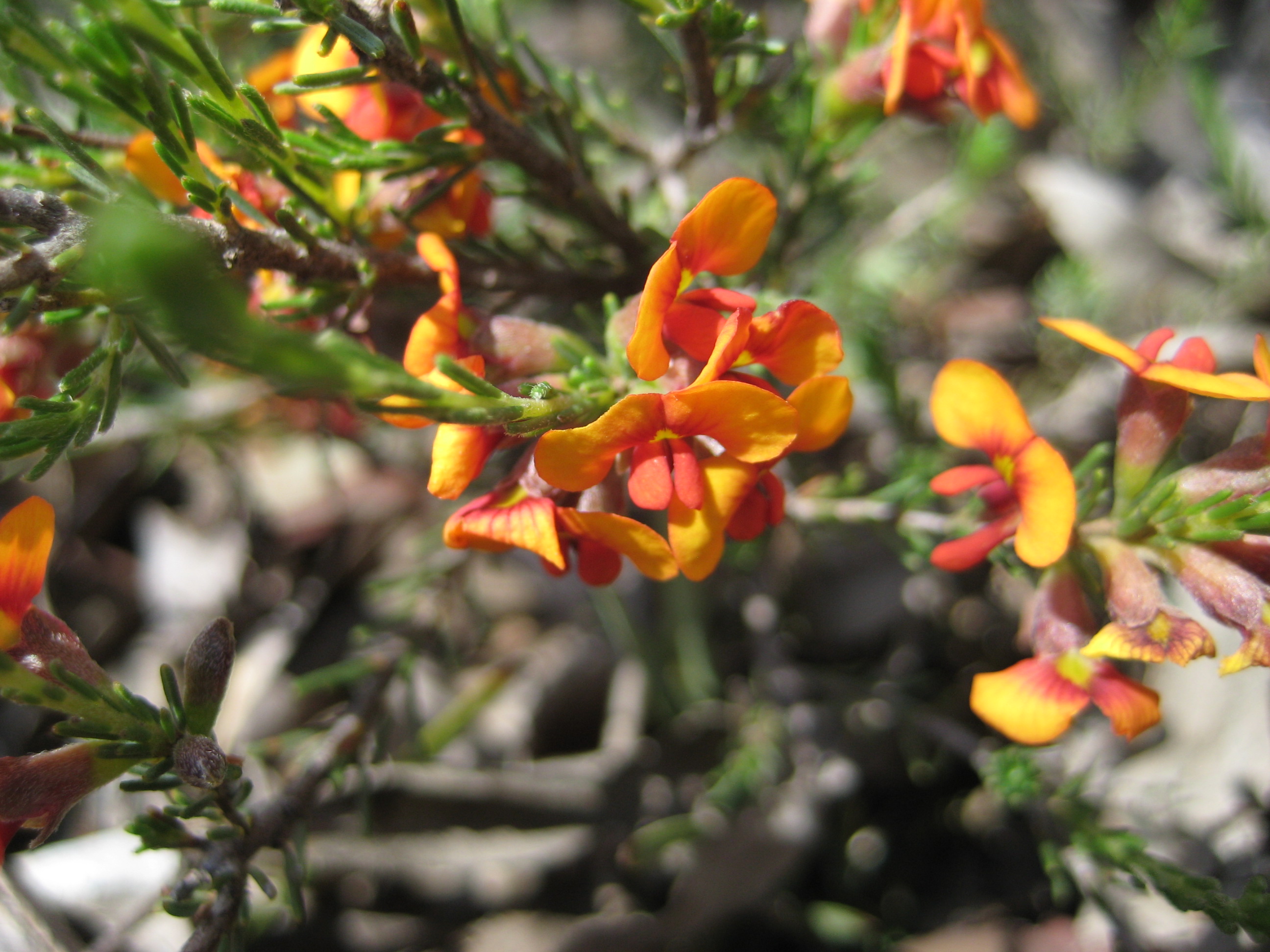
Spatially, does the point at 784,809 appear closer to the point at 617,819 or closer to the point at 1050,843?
the point at 617,819

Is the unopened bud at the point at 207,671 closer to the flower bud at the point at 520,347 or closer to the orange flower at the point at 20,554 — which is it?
the orange flower at the point at 20,554

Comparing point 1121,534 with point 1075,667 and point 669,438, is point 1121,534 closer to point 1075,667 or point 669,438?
point 1075,667

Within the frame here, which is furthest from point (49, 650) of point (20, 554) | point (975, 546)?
point (975, 546)

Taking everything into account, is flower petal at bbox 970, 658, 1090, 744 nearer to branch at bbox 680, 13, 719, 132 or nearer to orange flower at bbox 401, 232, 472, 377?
A: orange flower at bbox 401, 232, 472, 377

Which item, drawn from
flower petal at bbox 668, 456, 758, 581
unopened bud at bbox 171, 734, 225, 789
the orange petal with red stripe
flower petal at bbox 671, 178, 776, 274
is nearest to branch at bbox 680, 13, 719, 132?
flower petal at bbox 671, 178, 776, 274

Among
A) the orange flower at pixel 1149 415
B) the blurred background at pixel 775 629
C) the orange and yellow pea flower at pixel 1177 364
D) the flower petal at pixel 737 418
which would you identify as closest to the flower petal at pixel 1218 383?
the orange and yellow pea flower at pixel 1177 364

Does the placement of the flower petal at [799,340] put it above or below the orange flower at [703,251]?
below
